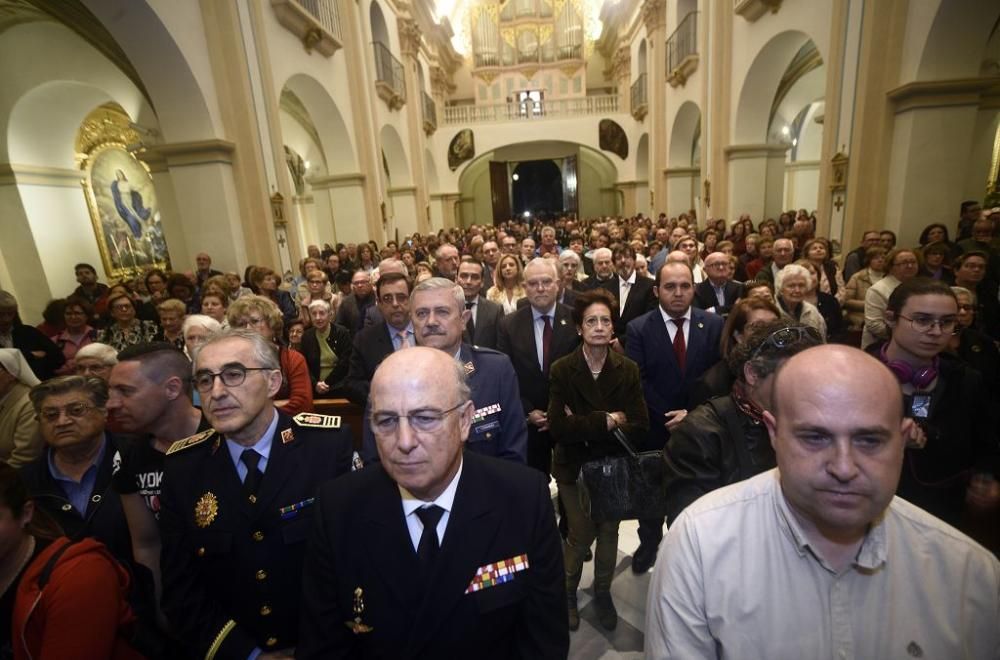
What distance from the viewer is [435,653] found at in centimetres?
131

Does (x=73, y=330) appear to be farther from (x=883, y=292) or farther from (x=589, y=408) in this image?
(x=883, y=292)

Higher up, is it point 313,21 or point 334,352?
point 313,21

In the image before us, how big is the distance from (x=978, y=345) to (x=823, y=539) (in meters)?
2.68

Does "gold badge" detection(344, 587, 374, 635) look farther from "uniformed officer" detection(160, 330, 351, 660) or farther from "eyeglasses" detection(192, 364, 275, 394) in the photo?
"eyeglasses" detection(192, 364, 275, 394)

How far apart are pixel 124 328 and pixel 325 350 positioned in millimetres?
1982

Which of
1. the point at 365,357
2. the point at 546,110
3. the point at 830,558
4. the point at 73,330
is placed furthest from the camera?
the point at 546,110

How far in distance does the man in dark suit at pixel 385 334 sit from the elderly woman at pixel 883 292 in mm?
3158

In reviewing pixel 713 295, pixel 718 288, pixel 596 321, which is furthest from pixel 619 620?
pixel 718 288

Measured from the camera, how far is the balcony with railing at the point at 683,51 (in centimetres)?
1180

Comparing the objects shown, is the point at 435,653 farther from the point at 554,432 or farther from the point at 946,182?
the point at 946,182

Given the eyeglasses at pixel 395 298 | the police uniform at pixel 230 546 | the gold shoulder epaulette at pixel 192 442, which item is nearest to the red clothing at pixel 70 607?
the police uniform at pixel 230 546

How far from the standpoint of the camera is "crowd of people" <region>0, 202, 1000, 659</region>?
1.11 meters

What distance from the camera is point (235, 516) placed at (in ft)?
5.43

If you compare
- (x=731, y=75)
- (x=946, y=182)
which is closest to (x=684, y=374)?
(x=946, y=182)
